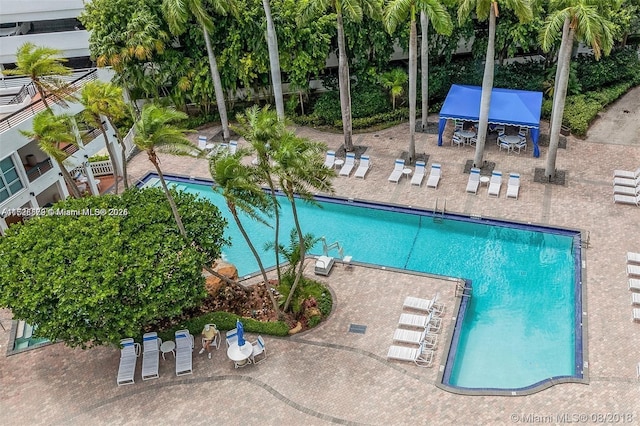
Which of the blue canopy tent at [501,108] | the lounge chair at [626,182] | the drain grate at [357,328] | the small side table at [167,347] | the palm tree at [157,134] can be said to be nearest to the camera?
the palm tree at [157,134]

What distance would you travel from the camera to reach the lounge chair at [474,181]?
26203mm

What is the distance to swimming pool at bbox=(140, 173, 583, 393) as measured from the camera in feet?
59.4

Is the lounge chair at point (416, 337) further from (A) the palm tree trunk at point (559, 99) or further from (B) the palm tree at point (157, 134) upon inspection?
(A) the palm tree trunk at point (559, 99)

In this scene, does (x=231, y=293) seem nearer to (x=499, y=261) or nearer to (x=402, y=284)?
(x=402, y=284)

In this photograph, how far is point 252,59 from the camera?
31.3 m

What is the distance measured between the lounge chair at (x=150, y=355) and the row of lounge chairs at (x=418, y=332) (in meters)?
7.38

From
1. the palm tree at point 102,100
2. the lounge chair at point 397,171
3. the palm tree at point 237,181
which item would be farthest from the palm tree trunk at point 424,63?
the palm tree at point 237,181

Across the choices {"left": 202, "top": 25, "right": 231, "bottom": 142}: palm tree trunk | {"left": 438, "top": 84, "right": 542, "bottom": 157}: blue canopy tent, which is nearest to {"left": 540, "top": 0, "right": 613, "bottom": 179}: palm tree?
{"left": 438, "top": 84, "right": 542, "bottom": 157}: blue canopy tent

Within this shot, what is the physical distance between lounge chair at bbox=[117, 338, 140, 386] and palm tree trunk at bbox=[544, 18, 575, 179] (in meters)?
19.3

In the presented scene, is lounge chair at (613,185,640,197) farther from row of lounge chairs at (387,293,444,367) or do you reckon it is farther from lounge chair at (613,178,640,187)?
row of lounge chairs at (387,293,444,367)

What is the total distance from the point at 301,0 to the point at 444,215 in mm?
13974

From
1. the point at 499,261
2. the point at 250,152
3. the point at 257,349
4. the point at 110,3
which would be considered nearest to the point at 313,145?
the point at 250,152

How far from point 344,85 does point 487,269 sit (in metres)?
11.8

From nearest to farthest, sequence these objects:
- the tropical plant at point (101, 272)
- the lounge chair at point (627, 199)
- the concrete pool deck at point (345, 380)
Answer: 1. the concrete pool deck at point (345, 380)
2. the tropical plant at point (101, 272)
3. the lounge chair at point (627, 199)
